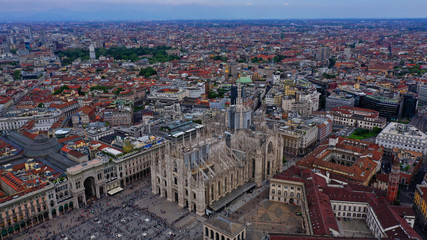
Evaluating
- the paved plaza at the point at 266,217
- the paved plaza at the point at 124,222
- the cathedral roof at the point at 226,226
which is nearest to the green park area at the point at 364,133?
the paved plaza at the point at 266,217

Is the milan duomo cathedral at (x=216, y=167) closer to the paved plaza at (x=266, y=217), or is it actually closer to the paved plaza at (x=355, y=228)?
the paved plaza at (x=266, y=217)

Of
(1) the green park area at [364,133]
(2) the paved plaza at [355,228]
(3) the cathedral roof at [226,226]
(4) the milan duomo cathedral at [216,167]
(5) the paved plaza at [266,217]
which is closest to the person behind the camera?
(3) the cathedral roof at [226,226]

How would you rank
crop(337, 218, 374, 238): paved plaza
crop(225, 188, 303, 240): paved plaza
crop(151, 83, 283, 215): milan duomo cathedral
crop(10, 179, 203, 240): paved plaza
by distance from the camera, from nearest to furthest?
crop(337, 218, 374, 238): paved plaza < crop(10, 179, 203, 240): paved plaza < crop(225, 188, 303, 240): paved plaza < crop(151, 83, 283, 215): milan duomo cathedral

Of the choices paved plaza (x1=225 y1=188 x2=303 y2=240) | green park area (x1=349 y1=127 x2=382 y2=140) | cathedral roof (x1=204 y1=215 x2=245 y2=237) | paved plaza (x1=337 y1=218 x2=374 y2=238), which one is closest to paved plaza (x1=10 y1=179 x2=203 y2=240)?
cathedral roof (x1=204 y1=215 x2=245 y2=237)

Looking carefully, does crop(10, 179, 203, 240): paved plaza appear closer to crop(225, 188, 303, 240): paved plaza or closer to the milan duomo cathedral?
the milan duomo cathedral

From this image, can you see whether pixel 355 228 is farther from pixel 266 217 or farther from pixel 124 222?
pixel 124 222

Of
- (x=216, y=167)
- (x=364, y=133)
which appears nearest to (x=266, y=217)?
(x=216, y=167)

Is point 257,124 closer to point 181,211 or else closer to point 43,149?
point 181,211
